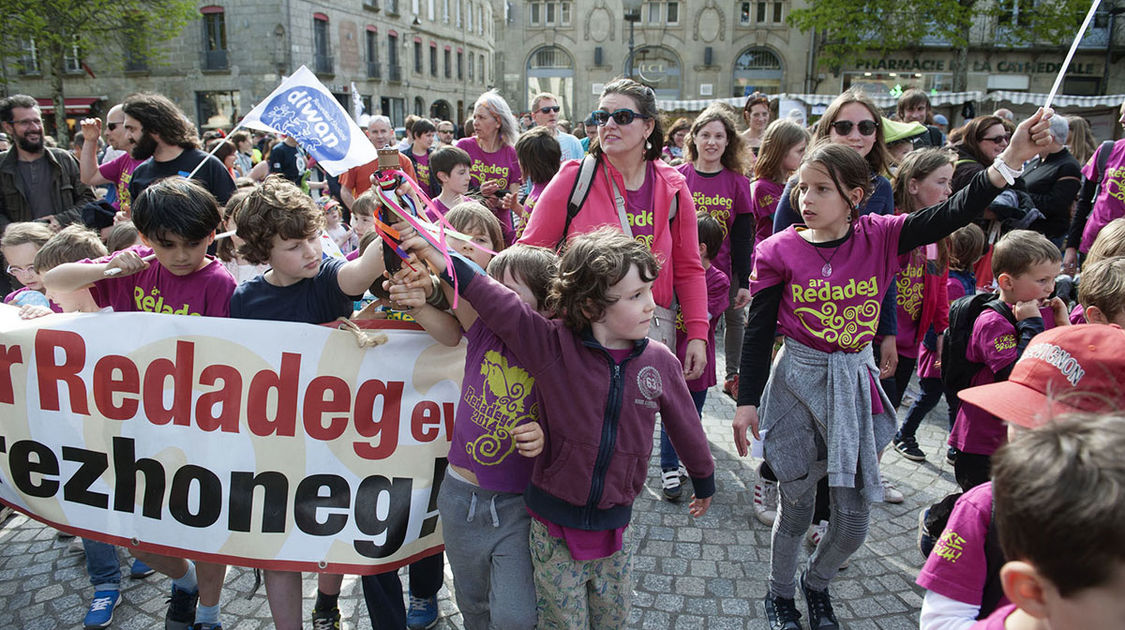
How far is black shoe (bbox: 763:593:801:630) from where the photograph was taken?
9.39ft

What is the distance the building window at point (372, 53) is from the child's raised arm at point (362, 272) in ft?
128

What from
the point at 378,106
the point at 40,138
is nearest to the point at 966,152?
the point at 40,138

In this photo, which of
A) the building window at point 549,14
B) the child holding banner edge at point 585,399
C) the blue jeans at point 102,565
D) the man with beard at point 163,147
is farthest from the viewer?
the building window at point 549,14

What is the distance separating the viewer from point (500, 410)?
2.24 metres

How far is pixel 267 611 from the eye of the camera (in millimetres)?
3102

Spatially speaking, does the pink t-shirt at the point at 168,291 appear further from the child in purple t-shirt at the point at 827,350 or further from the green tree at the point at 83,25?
the green tree at the point at 83,25

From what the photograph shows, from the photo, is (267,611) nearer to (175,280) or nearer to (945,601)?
(175,280)

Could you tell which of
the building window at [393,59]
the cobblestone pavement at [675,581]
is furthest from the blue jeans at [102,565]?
the building window at [393,59]

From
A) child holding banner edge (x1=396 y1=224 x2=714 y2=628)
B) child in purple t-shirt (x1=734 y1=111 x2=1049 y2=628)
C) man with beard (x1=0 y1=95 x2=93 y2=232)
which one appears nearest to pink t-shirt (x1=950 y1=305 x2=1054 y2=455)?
child in purple t-shirt (x1=734 y1=111 x2=1049 y2=628)

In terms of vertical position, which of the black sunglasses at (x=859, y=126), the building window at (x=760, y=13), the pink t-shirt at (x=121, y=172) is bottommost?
the pink t-shirt at (x=121, y=172)

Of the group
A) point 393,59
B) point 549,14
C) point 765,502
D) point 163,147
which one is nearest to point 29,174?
point 163,147

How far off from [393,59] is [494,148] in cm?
3852

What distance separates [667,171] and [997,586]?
7.69ft

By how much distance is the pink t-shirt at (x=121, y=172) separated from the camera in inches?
200
